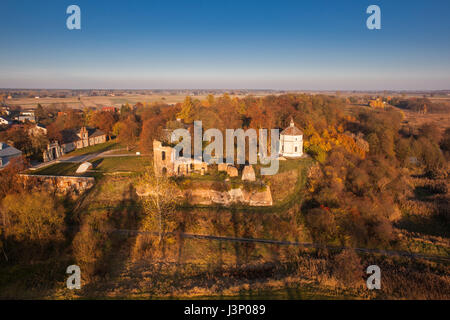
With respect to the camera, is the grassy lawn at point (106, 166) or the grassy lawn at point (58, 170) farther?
the grassy lawn at point (106, 166)

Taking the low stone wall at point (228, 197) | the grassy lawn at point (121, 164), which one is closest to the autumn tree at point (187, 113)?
the grassy lawn at point (121, 164)

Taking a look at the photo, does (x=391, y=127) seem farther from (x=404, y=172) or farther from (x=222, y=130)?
(x=222, y=130)

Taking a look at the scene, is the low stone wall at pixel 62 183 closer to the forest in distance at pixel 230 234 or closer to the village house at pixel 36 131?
the forest in distance at pixel 230 234

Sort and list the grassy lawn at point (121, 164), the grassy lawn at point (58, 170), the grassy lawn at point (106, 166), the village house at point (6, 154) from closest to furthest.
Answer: the grassy lawn at point (58, 170), the grassy lawn at point (106, 166), the grassy lawn at point (121, 164), the village house at point (6, 154)

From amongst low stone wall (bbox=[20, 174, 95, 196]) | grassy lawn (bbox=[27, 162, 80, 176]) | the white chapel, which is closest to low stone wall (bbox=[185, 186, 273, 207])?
low stone wall (bbox=[20, 174, 95, 196])

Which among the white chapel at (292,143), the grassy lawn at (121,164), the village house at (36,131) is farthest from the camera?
the village house at (36,131)

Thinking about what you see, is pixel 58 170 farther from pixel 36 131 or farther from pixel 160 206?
pixel 36 131

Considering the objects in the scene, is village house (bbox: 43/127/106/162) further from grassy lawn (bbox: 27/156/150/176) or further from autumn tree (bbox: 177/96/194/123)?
autumn tree (bbox: 177/96/194/123)
